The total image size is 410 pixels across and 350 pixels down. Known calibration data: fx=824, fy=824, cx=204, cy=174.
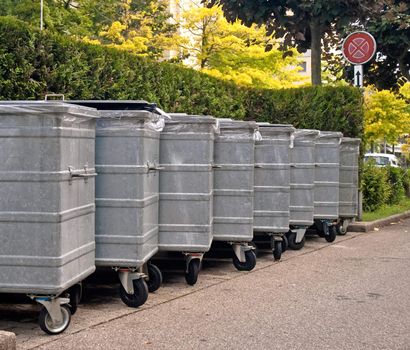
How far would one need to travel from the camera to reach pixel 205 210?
27.5ft

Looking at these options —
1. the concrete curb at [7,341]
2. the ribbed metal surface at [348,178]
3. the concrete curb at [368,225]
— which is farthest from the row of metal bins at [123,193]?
the concrete curb at [368,225]

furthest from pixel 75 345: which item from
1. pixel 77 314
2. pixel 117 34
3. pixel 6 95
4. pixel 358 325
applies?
pixel 117 34

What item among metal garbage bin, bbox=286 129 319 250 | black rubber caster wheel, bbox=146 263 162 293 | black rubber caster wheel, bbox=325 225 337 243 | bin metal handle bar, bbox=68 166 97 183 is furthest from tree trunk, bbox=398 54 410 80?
bin metal handle bar, bbox=68 166 97 183

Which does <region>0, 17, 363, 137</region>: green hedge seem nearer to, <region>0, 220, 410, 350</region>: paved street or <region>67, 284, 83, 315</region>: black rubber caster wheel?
<region>0, 220, 410, 350</region>: paved street

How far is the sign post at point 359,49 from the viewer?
1670cm

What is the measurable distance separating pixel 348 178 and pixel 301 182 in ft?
7.68

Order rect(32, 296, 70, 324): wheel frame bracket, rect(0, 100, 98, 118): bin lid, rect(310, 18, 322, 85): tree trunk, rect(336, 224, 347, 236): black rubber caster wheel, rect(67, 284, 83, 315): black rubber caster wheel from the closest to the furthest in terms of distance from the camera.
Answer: rect(0, 100, 98, 118): bin lid < rect(32, 296, 70, 324): wheel frame bracket < rect(67, 284, 83, 315): black rubber caster wheel < rect(336, 224, 347, 236): black rubber caster wheel < rect(310, 18, 322, 85): tree trunk

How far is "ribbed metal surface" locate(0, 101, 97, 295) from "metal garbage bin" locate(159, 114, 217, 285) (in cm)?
230

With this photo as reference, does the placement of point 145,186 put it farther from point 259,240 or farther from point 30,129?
point 259,240

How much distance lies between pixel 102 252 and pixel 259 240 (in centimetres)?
486

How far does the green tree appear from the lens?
17.3 m

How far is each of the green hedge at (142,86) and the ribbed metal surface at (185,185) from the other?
1.86m

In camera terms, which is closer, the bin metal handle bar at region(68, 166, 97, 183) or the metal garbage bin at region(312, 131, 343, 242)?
the bin metal handle bar at region(68, 166, 97, 183)

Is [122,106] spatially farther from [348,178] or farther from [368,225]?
[368,225]
